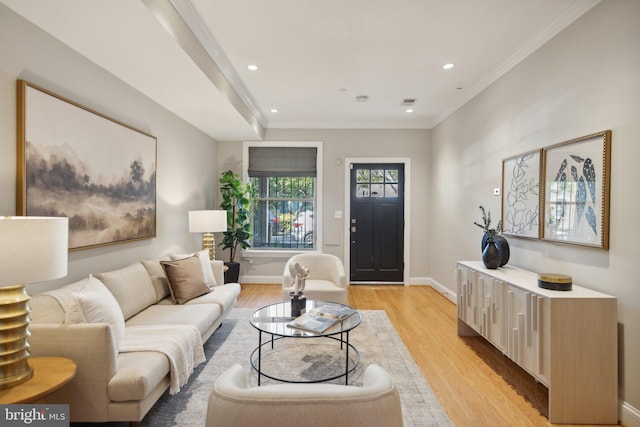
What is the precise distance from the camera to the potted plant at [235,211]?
5.12 m

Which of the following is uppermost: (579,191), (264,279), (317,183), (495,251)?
(317,183)

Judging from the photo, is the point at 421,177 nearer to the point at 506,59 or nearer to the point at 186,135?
the point at 506,59

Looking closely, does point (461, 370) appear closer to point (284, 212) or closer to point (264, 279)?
point (264, 279)

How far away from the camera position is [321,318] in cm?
248

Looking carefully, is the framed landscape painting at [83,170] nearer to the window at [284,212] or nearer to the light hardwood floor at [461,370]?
the light hardwood floor at [461,370]

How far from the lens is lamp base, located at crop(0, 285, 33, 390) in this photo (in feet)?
4.64

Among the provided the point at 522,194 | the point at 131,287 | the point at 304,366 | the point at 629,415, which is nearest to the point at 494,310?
the point at 629,415

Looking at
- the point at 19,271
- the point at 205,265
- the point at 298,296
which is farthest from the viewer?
the point at 205,265

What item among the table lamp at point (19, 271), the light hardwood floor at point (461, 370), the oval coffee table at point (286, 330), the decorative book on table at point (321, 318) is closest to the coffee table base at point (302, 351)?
the oval coffee table at point (286, 330)

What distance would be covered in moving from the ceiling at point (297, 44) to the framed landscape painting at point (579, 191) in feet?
3.26

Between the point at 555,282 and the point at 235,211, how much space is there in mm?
4394

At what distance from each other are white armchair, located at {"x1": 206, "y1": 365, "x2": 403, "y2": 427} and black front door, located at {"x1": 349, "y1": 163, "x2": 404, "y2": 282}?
4.70 m

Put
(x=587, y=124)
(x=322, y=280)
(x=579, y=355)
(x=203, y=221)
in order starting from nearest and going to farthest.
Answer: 1. (x=579, y=355)
2. (x=587, y=124)
3. (x=322, y=280)
4. (x=203, y=221)

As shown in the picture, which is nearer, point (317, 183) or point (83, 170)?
point (83, 170)
